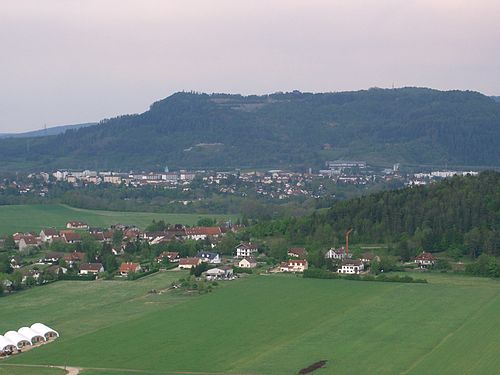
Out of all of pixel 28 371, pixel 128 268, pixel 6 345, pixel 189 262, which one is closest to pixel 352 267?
pixel 189 262

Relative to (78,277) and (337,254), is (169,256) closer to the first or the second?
(78,277)

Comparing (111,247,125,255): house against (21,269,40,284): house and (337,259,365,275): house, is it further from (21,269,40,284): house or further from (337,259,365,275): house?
(337,259,365,275): house

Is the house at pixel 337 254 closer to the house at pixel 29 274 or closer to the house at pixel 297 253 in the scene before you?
the house at pixel 297 253

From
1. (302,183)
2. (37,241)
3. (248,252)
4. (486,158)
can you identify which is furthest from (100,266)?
(486,158)

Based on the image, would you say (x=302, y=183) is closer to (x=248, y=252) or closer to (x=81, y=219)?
(x=81, y=219)

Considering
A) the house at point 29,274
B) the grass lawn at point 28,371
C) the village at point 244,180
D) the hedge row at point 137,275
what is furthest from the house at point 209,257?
the village at point 244,180
